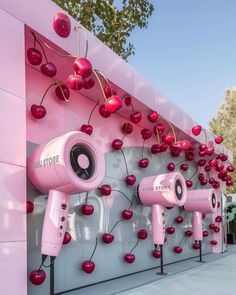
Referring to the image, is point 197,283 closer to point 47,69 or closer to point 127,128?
point 127,128

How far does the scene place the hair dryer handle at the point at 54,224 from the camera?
3.51 metres

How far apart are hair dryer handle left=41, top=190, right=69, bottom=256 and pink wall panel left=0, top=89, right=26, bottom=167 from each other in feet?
1.56

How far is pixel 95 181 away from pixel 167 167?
4096 millimetres

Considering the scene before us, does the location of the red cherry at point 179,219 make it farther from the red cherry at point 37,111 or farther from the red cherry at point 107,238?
the red cherry at point 37,111

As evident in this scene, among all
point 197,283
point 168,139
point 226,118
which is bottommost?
point 197,283

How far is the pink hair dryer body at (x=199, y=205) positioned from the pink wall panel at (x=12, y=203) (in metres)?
4.99

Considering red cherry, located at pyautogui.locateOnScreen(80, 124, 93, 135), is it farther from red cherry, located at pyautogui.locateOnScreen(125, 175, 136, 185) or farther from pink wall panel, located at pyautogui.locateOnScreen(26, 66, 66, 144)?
red cherry, located at pyautogui.locateOnScreen(125, 175, 136, 185)

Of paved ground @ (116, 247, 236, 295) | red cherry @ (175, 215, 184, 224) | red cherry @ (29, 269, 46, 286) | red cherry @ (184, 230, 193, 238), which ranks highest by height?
red cherry @ (175, 215, 184, 224)

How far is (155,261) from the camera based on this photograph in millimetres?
6766

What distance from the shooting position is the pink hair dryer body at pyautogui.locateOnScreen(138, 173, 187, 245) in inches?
221

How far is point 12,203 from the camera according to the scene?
3244 mm

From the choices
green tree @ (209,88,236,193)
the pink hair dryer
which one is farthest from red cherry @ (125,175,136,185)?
green tree @ (209,88,236,193)

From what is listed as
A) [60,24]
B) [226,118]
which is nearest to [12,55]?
[60,24]

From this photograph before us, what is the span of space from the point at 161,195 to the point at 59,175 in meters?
2.68
